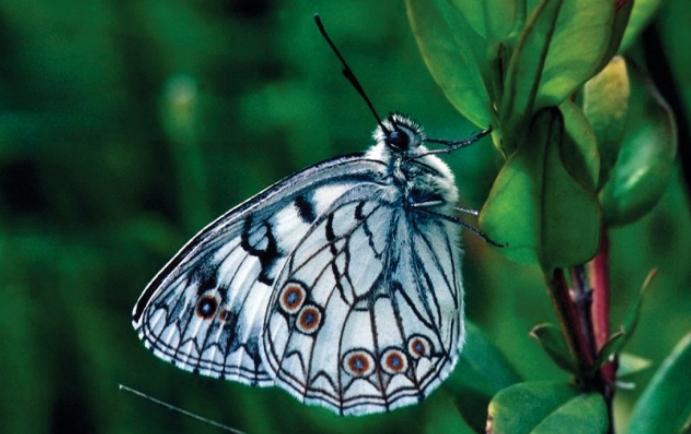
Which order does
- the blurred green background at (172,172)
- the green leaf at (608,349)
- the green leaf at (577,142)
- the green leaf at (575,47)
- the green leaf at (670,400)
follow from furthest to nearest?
the blurred green background at (172,172) → the green leaf at (670,400) → the green leaf at (608,349) → the green leaf at (577,142) → the green leaf at (575,47)

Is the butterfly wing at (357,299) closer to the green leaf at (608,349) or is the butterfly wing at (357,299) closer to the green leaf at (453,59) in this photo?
the green leaf at (608,349)

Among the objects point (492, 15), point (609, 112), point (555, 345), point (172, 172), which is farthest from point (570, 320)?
point (172, 172)

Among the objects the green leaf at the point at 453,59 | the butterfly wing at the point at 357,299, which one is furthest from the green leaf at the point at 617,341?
the butterfly wing at the point at 357,299

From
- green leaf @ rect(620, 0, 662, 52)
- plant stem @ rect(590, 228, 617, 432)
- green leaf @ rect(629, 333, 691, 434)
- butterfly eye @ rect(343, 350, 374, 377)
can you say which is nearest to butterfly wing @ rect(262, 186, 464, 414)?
butterfly eye @ rect(343, 350, 374, 377)

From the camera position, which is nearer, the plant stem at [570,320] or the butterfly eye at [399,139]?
the plant stem at [570,320]

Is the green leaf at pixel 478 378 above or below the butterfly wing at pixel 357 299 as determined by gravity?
below

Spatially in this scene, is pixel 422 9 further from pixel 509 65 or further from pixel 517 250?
pixel 517 250

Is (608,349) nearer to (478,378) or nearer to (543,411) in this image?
(543,411)

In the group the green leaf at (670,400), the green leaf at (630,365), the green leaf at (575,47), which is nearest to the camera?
the green leaf at (575,47)
